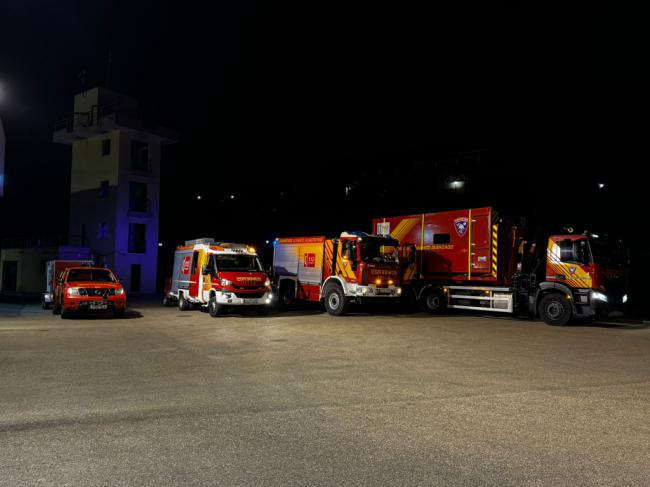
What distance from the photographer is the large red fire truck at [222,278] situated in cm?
1702

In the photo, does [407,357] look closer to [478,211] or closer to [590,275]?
[590,275]

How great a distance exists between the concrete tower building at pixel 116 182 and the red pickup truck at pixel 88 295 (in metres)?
18.6

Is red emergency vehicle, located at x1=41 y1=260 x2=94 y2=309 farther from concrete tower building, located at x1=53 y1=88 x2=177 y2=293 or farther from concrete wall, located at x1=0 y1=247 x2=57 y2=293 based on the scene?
concrete wall, located at x1=0 y1=247 x2=57 y2=293

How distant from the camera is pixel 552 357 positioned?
9.69 m

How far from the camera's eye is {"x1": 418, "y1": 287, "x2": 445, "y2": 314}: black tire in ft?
63.6

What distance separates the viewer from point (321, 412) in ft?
18.9

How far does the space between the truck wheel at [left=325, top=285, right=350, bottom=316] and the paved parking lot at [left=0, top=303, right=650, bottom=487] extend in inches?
257

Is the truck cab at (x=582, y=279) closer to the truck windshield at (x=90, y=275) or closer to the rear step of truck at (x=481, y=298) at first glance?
the rear step of truck at (x=481, y=298)

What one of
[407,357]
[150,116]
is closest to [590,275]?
[407,357]

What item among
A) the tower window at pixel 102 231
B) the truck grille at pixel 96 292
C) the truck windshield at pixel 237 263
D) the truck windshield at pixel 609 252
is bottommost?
the truck grille at pixel 96 292

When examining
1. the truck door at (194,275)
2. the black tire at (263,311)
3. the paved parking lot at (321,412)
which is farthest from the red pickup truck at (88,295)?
the paved parking lot at (321,412)

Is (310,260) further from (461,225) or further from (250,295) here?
(461,225)

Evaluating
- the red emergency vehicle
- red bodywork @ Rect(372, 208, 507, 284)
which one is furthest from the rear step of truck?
the red emergency vehicle

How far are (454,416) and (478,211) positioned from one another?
13.4m
